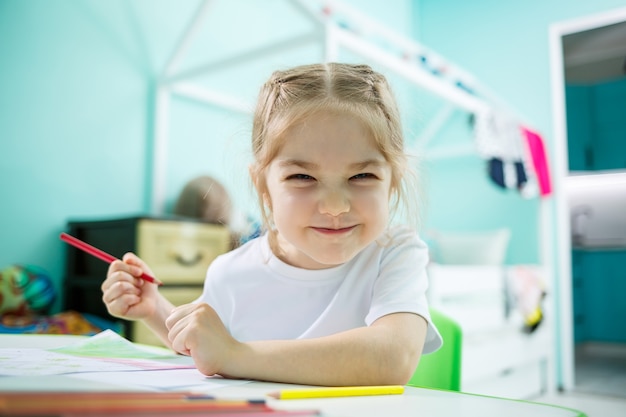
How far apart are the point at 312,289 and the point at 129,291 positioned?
21cm

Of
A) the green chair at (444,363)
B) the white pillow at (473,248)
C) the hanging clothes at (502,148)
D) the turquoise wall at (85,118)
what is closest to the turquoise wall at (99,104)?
the turquoise wall at (85,118)

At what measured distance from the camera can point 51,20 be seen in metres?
1.81

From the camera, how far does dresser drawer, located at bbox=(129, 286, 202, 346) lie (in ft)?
4.90

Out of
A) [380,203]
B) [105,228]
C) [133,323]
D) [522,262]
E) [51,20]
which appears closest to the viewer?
[380,203]

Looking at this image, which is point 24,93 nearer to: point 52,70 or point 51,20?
point 52,70

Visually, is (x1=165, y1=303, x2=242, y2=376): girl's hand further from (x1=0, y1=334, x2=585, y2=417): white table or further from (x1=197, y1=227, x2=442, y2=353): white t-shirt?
(x1=197, y1=227, x2=442, y2=353): white t-shirt

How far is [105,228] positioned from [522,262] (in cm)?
222

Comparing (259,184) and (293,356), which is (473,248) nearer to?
(259,184)

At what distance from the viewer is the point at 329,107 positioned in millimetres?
594

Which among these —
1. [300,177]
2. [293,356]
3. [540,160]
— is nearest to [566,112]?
[540,160]

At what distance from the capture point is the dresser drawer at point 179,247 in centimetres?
155

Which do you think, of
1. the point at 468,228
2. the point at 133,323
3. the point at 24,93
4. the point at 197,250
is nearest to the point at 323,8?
the point at 197,250

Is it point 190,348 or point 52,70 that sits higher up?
point 52,70

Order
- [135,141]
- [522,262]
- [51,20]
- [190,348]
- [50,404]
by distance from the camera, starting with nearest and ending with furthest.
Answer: [50,404], [190,348], [51,20], [135,141], [522,262]
